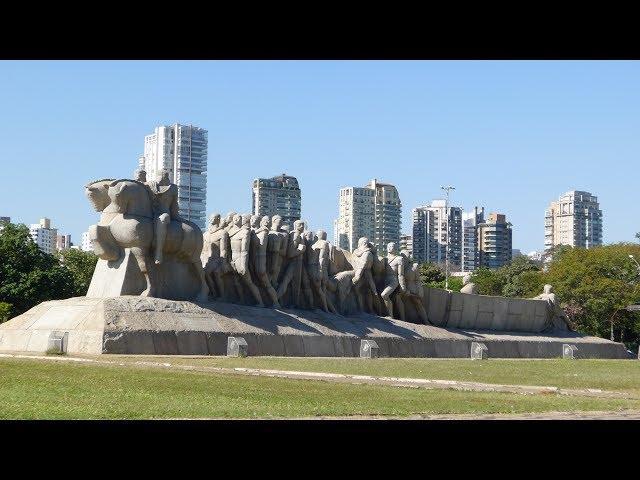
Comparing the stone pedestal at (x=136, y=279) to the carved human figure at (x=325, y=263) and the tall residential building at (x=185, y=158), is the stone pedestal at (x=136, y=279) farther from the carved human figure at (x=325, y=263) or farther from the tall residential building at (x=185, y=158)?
the tall residential building at (x=185, y=158)

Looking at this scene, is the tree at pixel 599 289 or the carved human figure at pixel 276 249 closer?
the carved human figure at pixel 276 249

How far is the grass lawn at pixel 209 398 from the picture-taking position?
1277 centimetres

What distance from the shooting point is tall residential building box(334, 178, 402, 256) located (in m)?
153

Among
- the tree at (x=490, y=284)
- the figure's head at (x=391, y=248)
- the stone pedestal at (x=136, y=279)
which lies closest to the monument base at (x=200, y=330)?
the stone pedestal at (x=136, y=279)

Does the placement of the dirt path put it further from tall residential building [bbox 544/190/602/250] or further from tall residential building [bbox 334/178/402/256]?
tall residential building [bbox 544/190/602/250]

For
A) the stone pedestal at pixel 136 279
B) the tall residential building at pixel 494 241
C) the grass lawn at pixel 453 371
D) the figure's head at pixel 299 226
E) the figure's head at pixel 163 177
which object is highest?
the tall residential building at pixel 494 241

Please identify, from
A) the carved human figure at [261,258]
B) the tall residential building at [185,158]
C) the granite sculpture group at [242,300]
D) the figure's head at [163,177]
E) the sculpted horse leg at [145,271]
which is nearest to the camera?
the granite sculpture group at [242,300]

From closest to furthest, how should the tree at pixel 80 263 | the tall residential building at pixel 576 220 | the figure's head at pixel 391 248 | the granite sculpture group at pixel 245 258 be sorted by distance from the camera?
1. the granite sculpture group at pixel 245 258
2. the figure's head at pixel 391 248
3. the tree at pixel 80 263
4. the tall residential building at pixel 576 220

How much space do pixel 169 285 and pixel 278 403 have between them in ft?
52.7

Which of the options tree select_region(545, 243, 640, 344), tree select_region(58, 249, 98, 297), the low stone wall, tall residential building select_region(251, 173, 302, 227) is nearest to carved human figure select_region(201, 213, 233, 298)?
the low stone wall

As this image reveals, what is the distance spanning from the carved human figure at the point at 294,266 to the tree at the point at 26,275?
1789cm

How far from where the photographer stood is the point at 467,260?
17900cm
